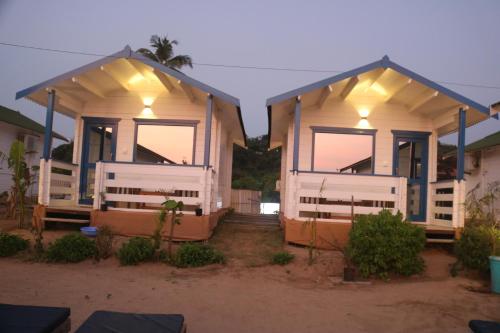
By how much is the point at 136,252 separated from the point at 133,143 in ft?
13.8

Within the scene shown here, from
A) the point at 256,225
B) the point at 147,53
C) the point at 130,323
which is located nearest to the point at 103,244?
the point at 130,323

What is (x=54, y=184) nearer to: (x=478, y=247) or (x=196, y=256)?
(x=196, y=256)

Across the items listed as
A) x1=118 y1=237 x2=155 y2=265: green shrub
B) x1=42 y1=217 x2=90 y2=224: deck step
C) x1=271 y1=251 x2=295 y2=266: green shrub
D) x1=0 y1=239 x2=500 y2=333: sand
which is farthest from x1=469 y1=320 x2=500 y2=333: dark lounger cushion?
x1=42 y1=217 x2=90 y2=224: deck step

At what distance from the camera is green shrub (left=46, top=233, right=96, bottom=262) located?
8.00 m

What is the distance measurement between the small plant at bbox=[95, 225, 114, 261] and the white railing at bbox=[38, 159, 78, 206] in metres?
2.57

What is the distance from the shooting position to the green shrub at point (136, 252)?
798 centimetres

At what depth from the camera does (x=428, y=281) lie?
7.63 metres

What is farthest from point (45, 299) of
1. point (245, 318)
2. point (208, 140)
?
point (208, 140)

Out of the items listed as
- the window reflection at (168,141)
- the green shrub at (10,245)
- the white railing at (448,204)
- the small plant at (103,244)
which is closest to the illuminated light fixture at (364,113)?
the white railing at (448,204)

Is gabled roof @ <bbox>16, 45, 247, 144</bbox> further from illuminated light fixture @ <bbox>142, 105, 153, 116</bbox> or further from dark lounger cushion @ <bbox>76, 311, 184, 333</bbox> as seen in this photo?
dark lounger cushion @ <bbox>76, 311, 184, 333</bbox>

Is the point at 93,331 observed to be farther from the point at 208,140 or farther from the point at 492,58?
the point at 492,58

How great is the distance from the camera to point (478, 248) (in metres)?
7.80

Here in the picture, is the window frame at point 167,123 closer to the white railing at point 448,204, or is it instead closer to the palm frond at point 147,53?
the white railing at point 448,204

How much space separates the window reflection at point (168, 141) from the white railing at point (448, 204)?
20.8 ft
